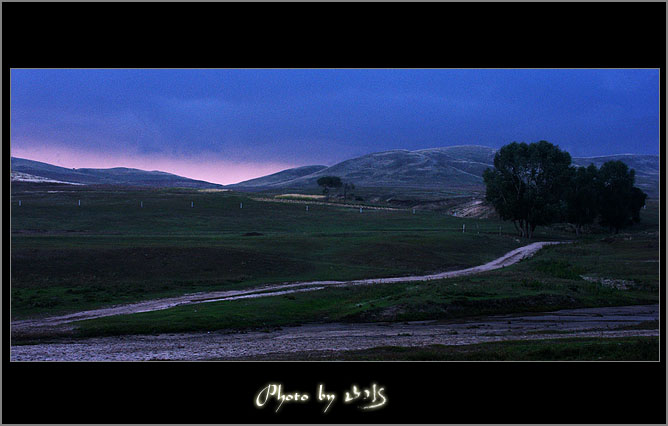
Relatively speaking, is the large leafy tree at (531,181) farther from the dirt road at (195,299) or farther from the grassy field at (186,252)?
the dirt road at (195,299)

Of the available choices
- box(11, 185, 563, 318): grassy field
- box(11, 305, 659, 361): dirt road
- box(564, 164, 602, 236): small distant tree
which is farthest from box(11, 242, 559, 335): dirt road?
box(564, 164, 602, 236): small distant tree

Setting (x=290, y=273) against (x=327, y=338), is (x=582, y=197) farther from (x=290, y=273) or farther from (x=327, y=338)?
(x=327, y=338)

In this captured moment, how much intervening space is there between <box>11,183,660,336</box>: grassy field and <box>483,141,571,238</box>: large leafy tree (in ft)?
17.9

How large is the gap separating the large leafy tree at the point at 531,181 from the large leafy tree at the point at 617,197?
1765cm

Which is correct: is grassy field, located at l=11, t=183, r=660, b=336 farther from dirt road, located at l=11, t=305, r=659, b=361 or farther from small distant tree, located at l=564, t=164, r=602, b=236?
small distant tree, located at l=564, t=164, r=602, b=236

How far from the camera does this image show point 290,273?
46.7 metres

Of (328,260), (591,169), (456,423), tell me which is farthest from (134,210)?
(456,423)

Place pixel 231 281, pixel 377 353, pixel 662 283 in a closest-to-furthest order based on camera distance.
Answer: pixel 662 283 → pixel 377 353 → pixel 231 281

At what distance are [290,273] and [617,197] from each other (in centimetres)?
7645

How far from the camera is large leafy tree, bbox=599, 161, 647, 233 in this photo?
96.8 metres

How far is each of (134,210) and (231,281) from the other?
211 ft

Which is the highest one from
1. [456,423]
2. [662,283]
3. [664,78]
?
[664,78]

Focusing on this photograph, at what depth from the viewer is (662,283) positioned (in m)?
11.8

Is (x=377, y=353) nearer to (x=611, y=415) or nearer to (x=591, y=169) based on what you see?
(x=611, y=415)
